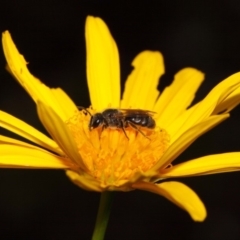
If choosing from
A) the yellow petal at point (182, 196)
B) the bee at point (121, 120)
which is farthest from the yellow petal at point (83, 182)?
the bee at point (121, 120)

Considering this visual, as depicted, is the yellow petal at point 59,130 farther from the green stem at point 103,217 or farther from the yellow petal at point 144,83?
the yellow petal at point 144,83

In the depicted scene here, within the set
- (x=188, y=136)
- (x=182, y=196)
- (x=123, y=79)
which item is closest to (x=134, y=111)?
(x=188, y=136)

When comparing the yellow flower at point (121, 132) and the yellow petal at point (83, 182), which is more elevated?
the yellow flower at point (121, 132)

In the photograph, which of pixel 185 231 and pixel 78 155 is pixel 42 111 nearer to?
pixel 78 155

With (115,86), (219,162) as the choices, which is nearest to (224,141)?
(115,86)

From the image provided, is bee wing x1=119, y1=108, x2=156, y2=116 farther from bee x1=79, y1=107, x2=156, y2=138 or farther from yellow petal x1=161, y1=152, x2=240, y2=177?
yellow petal x1=161, y1=152, x2=240, y2=177

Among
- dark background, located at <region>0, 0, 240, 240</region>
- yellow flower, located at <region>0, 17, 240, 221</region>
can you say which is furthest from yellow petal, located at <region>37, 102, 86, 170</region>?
dark background, located at <region>0, 0, 240, 240</region>
